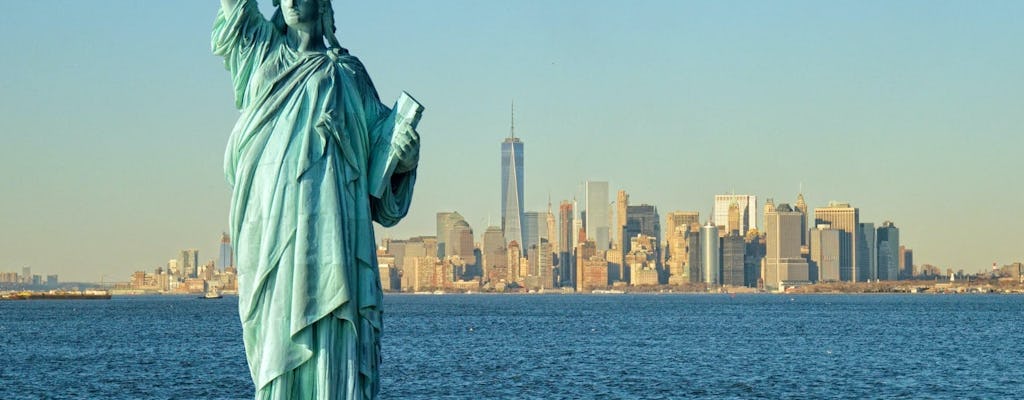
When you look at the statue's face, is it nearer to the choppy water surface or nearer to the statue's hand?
the statue's hand

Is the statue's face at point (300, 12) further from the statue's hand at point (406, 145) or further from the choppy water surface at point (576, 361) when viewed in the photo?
the choppy water surface at point (576, 361)

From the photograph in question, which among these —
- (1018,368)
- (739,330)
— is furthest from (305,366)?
(739,330)

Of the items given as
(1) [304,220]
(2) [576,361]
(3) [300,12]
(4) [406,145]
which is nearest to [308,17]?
(3) [300,12]

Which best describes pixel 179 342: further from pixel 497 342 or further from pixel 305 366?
pixel 305 366

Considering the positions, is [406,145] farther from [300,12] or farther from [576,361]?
[576,361]

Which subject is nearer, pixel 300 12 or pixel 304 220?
pixel 304 220

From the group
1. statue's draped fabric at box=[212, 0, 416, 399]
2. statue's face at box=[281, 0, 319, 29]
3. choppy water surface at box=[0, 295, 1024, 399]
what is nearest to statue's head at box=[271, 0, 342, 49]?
statue's face at box=[281, 0, 319, 29]
